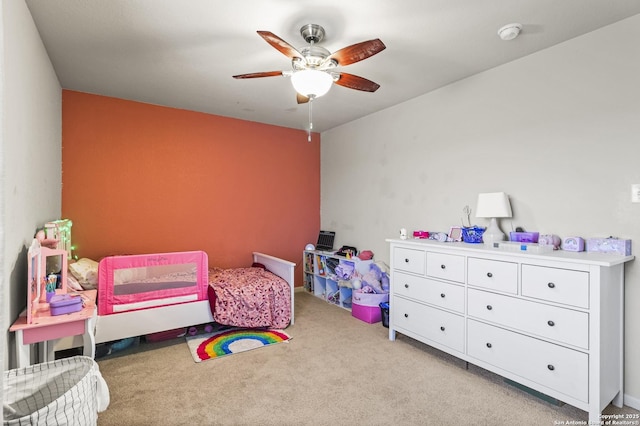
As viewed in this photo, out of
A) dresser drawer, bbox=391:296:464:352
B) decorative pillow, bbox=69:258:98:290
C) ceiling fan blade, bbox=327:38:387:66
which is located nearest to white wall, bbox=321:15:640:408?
dresser drawer, bbox=391:296:464:352

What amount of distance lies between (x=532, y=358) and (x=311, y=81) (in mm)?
2233

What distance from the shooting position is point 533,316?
7.03 ft

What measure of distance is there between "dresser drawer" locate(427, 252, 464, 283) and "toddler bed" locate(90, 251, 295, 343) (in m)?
1.47

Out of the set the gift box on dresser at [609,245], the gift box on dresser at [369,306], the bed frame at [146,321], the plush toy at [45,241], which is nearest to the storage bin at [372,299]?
the gift box on dresser at [369,306]

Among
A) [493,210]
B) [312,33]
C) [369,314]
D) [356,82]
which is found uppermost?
[312,33]

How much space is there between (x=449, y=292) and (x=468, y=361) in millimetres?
511

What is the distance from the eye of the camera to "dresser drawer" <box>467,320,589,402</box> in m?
1.94

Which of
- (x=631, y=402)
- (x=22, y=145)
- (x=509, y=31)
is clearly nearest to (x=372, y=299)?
(x=631, y=402)

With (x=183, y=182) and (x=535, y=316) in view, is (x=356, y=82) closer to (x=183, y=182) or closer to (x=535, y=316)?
(x=535, y=316)

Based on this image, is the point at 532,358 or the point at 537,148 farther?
the point at 537,148

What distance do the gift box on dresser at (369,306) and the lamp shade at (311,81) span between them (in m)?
2.33

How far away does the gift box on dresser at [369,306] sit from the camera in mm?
3615

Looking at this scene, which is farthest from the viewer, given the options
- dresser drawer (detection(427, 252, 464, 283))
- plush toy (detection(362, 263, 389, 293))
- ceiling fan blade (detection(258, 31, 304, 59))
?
plush toy (detection(362, 263, 389, 293))

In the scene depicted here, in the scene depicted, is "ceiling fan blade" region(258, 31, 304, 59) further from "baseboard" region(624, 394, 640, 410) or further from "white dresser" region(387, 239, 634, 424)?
"baseboard" region(624, 394, 640, 410)
